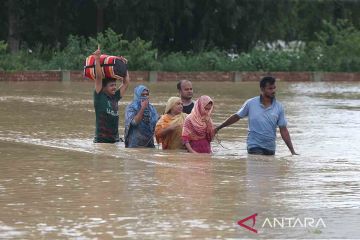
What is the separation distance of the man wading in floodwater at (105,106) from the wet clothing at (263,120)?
1.93m

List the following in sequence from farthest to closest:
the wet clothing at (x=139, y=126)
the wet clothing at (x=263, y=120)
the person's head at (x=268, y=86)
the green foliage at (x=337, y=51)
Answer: the green foliage at (x=337, y=51), the wet clothing at (x=139, y=126), the wet clothing at (x=263, y=120), the person's head at (x=268, y=86)

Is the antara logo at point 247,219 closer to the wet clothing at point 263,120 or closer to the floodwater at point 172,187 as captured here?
the floodwater at point 172,187

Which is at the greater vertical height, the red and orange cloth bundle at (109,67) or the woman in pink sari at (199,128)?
the red and orange cloth bundle at (109,67)

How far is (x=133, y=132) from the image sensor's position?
14.5 meters

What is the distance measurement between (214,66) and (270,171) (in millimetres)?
29359

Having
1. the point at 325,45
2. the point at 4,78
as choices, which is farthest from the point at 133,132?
the point at 325,45

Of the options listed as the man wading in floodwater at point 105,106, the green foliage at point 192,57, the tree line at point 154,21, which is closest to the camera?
the man wading in floodwater at point 105,106

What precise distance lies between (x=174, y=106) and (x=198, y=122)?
506mm

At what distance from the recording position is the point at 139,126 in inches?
572

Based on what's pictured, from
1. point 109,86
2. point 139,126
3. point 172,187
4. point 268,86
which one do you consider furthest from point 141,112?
point 172,187

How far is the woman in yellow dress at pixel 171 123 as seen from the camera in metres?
14.0

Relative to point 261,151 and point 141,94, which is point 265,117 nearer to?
point 261,151

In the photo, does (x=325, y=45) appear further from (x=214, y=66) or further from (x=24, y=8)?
(x=24, y=8)

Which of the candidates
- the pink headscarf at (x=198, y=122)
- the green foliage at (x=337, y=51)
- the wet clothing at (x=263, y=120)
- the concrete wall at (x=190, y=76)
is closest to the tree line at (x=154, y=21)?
the green foliage at (x=337, y=51)
